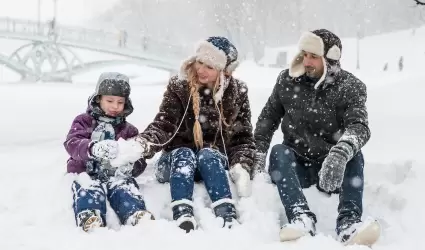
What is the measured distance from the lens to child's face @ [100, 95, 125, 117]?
373 cm

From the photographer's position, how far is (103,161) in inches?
140

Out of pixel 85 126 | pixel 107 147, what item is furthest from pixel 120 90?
pixel 107 147

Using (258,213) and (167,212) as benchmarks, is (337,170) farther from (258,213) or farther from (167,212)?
(167,212)

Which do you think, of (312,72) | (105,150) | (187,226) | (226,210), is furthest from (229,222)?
(312,72)

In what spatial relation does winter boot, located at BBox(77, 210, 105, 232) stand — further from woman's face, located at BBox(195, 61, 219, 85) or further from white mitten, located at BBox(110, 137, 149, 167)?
woman's face, located at BBox(195, 61, 219, 85)

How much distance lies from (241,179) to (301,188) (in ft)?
1.44

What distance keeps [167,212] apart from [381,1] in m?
48.7

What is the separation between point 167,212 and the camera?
3514 millimetres

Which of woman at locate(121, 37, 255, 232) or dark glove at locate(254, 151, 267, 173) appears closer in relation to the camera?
woman at locate(121, 37, 255, 232)

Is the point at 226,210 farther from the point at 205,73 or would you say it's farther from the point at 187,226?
the point at 205,73

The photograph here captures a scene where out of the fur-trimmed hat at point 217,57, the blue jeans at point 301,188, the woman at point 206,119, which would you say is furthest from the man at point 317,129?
the fur-trimmed hat at point 217,57

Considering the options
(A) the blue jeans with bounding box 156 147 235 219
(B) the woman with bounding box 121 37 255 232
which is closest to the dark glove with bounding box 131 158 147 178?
(B) the woman with bounding box 121 37 255 232

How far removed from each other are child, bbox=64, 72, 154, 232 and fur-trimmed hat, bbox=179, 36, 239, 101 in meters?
0.54

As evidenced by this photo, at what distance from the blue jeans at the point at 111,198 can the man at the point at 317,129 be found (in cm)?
96
